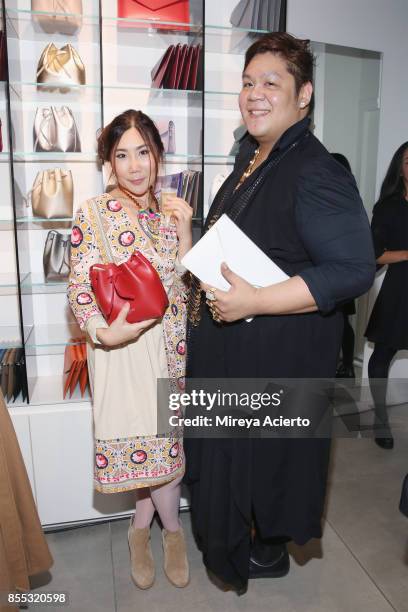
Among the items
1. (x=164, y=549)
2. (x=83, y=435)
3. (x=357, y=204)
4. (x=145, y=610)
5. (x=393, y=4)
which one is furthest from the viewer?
(x=393, y=4)

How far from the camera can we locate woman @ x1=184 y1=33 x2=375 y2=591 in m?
1.37

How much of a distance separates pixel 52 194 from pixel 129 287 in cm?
91

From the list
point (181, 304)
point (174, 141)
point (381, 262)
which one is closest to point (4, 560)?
point (181, 304)

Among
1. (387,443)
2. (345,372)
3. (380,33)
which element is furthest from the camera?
(345,372)

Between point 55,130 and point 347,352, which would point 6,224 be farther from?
point 347,352

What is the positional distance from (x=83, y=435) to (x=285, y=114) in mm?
1583

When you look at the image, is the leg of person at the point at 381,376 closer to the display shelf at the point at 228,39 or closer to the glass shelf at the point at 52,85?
the display shelf at the point at 228,39

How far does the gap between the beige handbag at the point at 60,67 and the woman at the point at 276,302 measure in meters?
0.91

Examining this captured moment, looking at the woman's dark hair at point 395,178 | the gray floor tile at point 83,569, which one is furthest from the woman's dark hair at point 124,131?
the woman's dark hair at point 395,178

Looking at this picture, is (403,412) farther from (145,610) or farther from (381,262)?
(145,610)

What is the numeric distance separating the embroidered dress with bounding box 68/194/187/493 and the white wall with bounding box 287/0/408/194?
5.09 ft

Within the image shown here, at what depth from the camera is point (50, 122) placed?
222 centimetres

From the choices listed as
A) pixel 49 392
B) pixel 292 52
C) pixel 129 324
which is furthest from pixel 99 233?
pixel 49 392

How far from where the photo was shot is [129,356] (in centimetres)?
177
